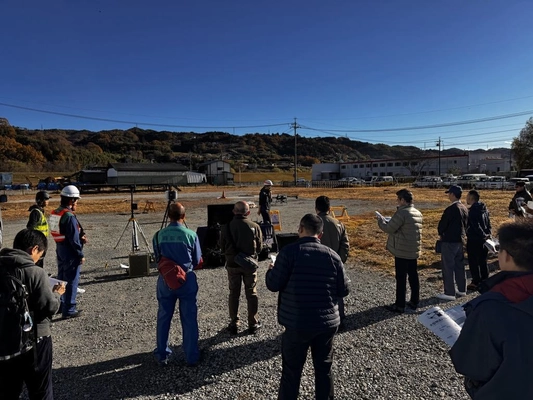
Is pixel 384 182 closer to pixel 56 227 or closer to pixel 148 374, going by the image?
pixel 56 227

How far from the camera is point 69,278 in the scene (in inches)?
212

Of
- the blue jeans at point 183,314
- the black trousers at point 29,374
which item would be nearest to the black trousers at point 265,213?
the blue jeans at point 183,314

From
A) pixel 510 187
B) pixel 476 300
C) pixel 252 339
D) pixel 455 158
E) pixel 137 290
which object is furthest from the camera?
pixel 455 158

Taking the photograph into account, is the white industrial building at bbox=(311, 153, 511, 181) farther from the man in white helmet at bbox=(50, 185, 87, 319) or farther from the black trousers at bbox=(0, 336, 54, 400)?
the black trousers at bbox=(0, 336, 54, 400)

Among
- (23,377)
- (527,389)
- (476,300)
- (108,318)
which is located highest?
(476,300)

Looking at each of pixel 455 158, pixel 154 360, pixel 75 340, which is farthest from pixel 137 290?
pixel 455 158

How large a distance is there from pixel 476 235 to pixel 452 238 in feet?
3.36

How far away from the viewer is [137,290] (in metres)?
6.89

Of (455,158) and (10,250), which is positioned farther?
(455,158)

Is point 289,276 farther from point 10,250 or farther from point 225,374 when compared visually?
point 10,250

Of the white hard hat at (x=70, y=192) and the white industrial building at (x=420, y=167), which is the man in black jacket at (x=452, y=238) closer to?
the white hard hat at (x=70, y=192)

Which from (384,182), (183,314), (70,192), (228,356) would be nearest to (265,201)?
(70,192)

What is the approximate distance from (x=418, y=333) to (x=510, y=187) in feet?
150

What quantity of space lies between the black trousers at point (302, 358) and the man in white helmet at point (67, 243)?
4009 mm
